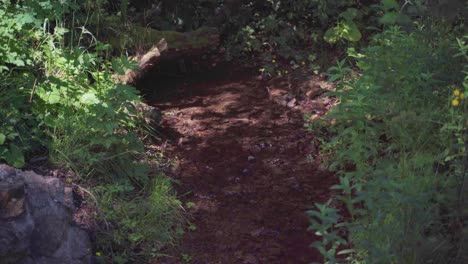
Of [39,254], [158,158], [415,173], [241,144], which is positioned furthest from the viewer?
[241,144]

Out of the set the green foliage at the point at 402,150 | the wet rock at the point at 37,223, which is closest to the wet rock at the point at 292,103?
the green foliage at the point at 402,150

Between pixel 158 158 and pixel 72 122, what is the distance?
0.91 meters

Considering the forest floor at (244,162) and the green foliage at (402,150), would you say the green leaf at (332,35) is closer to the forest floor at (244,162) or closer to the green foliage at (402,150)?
the forest floor at (244,162)

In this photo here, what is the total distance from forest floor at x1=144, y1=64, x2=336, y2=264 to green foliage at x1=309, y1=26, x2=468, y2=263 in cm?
34

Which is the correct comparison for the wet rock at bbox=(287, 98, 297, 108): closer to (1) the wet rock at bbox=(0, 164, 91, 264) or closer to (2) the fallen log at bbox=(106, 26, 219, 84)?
(2) the fallen log at bbox=(106, 26, 219, 84)

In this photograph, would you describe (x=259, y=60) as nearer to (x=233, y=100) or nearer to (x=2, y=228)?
(x=233, y=100)

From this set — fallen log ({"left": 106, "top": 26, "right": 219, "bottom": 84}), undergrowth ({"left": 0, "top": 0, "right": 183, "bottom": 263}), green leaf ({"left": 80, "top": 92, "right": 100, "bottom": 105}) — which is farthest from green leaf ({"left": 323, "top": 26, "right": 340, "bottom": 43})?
green leaf ({"left": 80, "top": 92, "right": 100, "bottom": 105})

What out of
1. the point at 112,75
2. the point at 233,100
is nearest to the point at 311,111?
the point at 233,100

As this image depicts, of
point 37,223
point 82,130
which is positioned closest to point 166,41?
point 82,130

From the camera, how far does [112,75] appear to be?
20.2 ft

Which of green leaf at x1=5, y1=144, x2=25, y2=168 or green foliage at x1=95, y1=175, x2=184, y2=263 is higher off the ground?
green leaf at x1=5, y1=144, x2=25, y2=168

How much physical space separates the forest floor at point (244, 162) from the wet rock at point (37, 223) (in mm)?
703

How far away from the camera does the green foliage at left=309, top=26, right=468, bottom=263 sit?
A: 3447 mm

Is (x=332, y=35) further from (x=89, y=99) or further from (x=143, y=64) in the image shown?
(x=89, y=99)
